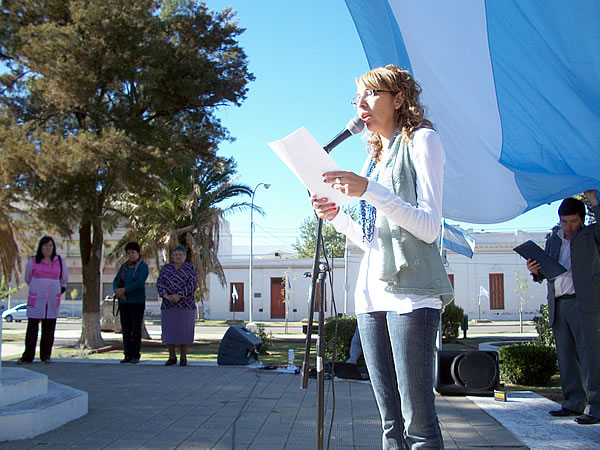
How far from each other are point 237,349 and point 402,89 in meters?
6.78

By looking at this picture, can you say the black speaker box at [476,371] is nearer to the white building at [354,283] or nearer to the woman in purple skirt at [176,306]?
the woman in purple skirt at [176,306]

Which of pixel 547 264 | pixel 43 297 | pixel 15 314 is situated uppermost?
pixel 547 264

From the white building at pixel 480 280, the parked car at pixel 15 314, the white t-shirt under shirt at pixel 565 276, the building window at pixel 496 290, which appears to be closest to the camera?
the white t-shirt under shirt at pixel 565 276

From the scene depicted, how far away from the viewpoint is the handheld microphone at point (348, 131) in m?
2.97

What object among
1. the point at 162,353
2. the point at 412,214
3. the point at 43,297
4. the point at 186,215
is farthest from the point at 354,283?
the point at 412,214

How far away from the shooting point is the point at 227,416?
15.8 feet

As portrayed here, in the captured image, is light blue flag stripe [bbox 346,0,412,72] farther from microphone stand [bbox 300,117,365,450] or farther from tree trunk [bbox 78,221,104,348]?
tree trunk [bbox 78,221,104,348]

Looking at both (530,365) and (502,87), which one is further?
(530,365)

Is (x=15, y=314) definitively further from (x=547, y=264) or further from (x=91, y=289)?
(x=547, y=264)

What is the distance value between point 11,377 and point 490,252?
4042 centimetres

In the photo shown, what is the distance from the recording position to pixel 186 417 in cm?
477

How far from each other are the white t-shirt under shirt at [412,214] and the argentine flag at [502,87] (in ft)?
7.81

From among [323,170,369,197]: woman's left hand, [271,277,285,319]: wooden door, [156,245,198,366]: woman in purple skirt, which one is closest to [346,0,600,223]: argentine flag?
[323,170,369,197]: woman's left hand

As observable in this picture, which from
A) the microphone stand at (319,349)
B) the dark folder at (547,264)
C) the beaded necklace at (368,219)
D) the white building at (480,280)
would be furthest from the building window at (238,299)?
the beaded necklace at (368,219)
